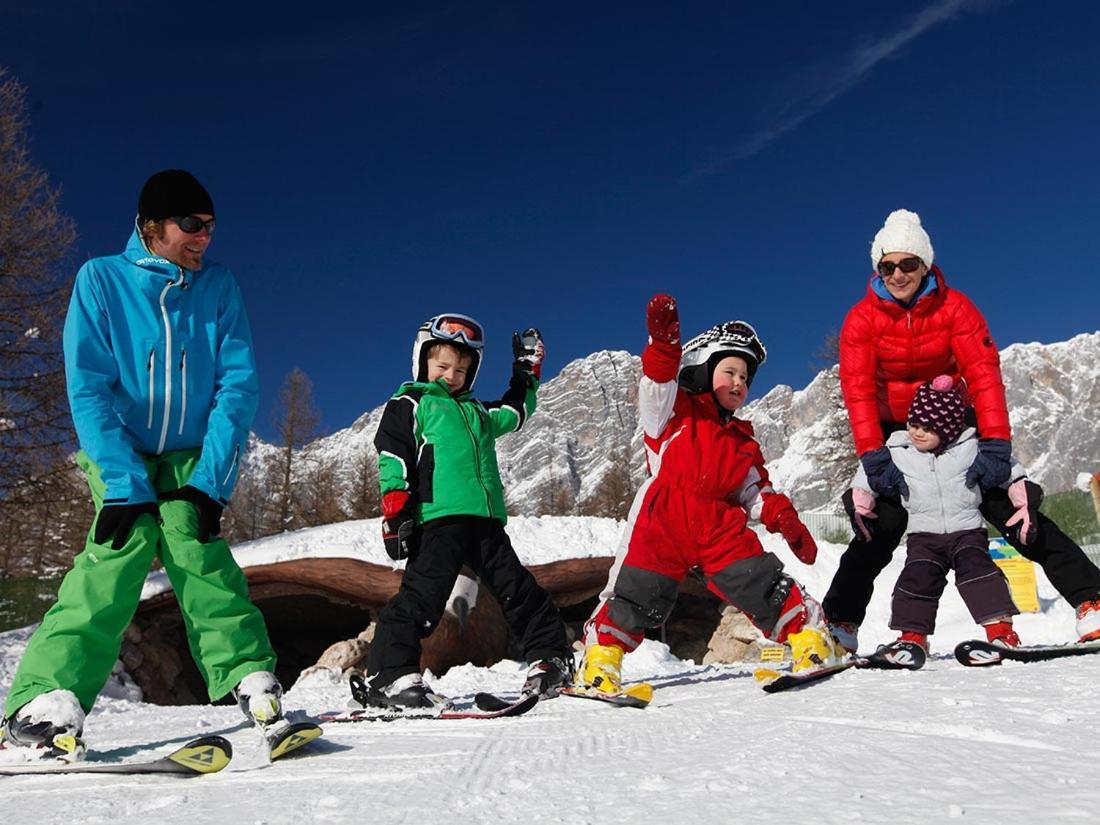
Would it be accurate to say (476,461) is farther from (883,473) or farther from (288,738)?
(883,473)

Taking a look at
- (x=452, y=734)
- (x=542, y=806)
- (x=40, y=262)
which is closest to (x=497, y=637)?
(x=452, y=734)

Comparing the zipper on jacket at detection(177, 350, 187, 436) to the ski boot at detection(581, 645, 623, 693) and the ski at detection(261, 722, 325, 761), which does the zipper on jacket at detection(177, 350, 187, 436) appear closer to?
the ski at detection(261, 722, 325, 761)

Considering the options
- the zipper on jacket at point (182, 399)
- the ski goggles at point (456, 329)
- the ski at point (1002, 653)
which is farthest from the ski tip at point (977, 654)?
the zipper on jacket at point (182, 399)

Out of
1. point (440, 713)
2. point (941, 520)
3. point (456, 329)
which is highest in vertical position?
point (456, 329)

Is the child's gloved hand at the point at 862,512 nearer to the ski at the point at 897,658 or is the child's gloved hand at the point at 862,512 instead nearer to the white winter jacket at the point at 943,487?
the white winter jacket at the point at 943,487

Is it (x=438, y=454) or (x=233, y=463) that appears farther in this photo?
(x=438, y=454)

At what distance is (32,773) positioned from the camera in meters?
1.95

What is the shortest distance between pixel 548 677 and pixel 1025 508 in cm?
205

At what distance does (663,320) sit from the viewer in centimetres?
309

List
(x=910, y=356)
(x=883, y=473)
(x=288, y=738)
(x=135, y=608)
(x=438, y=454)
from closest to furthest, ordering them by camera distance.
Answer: (x=288, y=738), (x=135, y=608), (x=438, y=454), (x=883, y=473), (x=910, y=356)

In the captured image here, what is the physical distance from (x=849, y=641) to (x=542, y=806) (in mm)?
2758

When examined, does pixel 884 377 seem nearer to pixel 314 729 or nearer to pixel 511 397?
pixel 511 397

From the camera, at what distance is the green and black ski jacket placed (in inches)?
136

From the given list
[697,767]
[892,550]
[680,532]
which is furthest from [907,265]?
[697,767]
